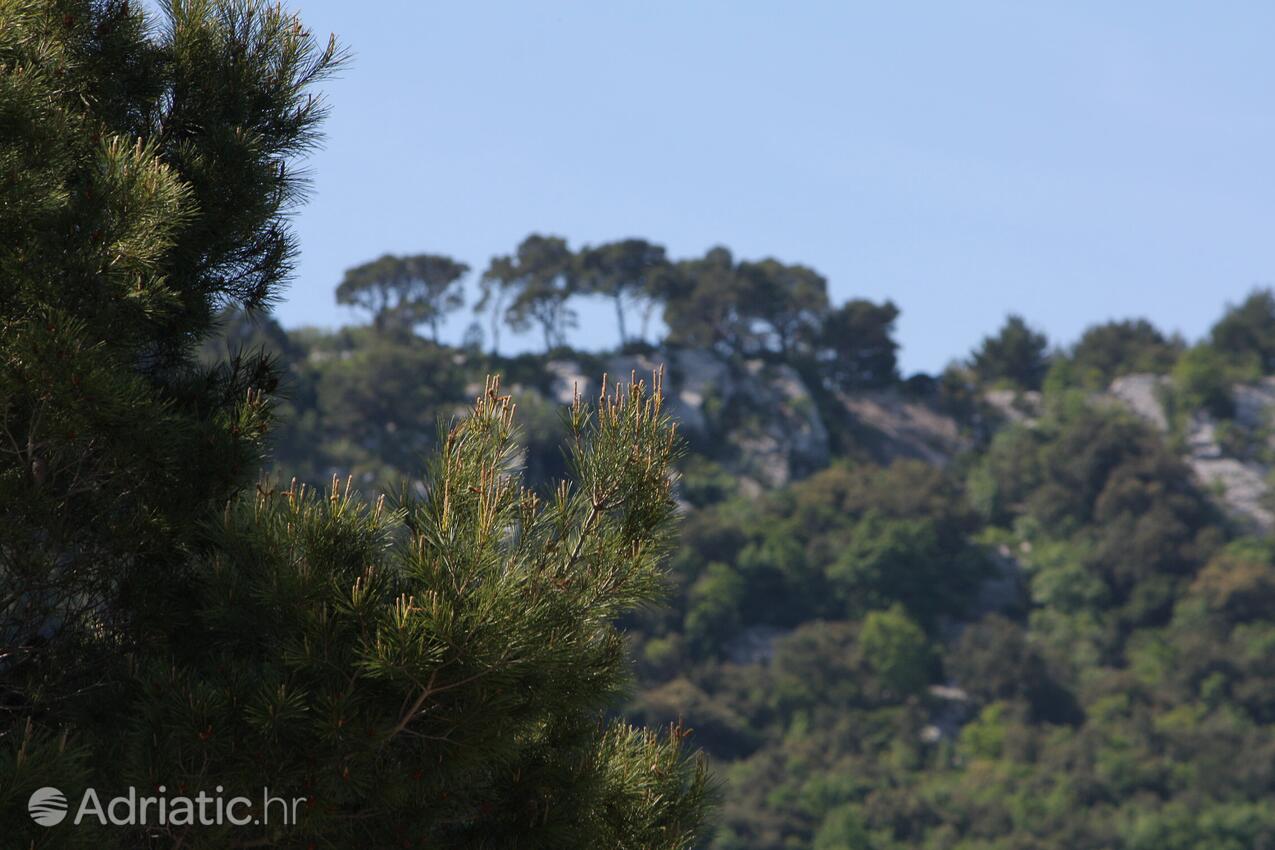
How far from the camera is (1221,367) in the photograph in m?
83.9

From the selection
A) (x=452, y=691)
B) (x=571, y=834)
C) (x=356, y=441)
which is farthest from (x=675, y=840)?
(x=356, y=441)

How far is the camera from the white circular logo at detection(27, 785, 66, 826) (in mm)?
4328

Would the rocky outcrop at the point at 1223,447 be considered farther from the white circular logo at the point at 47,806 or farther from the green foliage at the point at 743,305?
the white circular logo at the point at 47,806

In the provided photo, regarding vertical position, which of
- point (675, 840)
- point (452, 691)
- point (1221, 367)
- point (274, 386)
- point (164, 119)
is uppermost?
point (1221, 367)

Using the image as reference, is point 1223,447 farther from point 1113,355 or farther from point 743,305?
point 743,305

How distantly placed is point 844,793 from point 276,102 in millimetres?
58003

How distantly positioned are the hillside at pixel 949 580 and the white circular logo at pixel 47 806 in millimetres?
55665

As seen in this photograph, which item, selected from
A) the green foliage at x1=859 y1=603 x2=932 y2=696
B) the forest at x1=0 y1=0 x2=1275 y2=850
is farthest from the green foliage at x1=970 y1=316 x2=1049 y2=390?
the forest at x1=0 y1=0 x2=1275 y2=850

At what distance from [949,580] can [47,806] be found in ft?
242

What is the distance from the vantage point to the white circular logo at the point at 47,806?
14.2 feet

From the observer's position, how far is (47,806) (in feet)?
14.3

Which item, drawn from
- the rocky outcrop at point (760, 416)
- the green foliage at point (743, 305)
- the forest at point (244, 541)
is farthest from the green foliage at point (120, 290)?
the green foliage at point (743, 305)

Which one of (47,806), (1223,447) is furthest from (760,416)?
(47,806)

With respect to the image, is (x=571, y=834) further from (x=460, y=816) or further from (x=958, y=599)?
(x=958, y=599)
